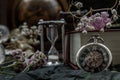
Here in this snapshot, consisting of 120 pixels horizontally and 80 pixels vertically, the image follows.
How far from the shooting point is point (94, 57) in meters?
0.96

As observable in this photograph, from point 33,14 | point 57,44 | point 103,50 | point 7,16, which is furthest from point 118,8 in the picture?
point 7,16

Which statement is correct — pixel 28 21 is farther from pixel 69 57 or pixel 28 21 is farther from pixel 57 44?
pixel 69 57

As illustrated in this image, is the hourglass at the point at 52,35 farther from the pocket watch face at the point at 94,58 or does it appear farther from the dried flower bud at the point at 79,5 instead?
the pocket watch face at the point at 94,58

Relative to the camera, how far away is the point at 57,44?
5.57 ft

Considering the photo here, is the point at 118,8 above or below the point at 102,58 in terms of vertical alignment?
above

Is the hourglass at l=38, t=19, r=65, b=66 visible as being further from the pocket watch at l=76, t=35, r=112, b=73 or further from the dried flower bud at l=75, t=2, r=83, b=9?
the pocket watch at l=76, t=35, r=112, b=73

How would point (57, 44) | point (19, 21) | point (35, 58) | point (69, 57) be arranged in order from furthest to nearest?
point (19, 21) < point (57, 44) < point (69, 57) < point (35, 58)

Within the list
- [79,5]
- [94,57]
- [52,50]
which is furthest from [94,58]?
[52,50]

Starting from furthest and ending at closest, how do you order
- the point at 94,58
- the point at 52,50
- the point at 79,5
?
1. the point at 52,50
2. the point at 79,5
3. the point at 94,58

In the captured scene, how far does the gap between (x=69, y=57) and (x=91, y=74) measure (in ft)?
0.97

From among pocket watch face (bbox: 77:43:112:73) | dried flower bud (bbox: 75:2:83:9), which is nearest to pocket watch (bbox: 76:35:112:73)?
pocket watch face (bbox: 77:43:112:73)

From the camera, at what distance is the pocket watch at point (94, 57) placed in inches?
37.7

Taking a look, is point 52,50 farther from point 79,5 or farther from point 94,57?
point 94,57

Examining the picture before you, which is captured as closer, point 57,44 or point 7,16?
point 57,44
